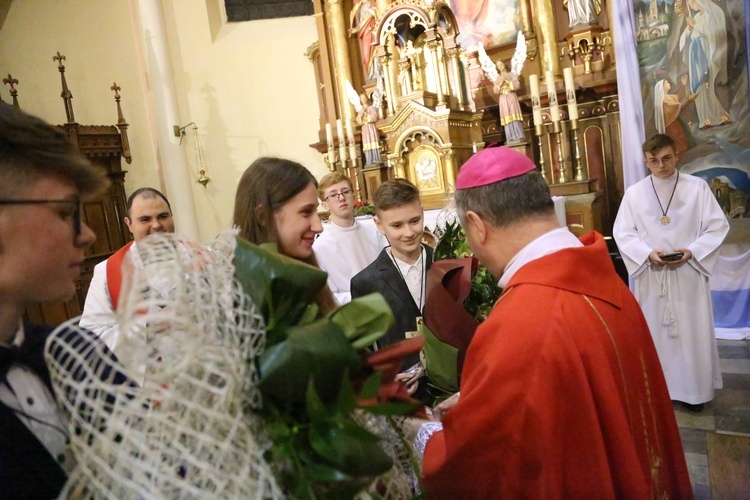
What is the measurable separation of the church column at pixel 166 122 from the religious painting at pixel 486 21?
207 inches

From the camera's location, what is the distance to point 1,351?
89cm

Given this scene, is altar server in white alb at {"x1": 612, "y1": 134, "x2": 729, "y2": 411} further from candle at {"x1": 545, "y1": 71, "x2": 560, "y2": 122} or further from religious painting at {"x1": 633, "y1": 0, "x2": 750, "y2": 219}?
religious painting at {"x1": 633, "y1": 0, "x2": 750, "y2": 219}

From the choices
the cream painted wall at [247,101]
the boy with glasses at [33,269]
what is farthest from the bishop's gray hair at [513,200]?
the cream painted wall at [247,101]

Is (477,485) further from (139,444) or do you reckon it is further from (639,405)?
(139,444)

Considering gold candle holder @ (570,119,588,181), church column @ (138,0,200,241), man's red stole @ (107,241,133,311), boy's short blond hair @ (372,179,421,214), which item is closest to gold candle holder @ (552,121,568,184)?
gold candle holder @ (570,119,588,181)

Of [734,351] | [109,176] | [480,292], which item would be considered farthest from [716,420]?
[109,176]

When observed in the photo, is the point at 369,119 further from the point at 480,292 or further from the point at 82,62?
the point at 480,292

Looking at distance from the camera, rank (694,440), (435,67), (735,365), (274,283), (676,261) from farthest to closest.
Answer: (435,67) → (735,365) → (676,261) → (694,440) → (274,283)

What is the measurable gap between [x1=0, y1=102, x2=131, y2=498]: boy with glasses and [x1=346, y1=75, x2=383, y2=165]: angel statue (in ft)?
23.2

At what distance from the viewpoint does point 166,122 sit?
9555 mm

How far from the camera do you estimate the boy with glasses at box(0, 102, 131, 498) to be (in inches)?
32.7

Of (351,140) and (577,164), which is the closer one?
(577,164)

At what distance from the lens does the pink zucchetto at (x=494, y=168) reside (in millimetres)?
1597

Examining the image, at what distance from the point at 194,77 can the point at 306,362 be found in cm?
1055
